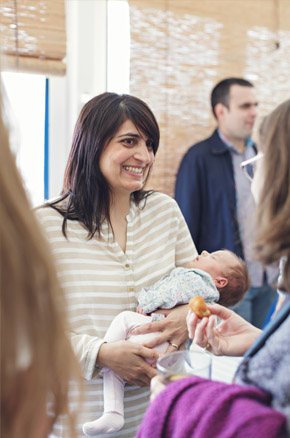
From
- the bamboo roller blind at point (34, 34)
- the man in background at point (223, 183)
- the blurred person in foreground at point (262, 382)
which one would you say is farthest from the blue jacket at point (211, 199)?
the blurred person in foreground at point (262, 382)

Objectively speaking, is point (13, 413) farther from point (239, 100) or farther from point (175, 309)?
point (239, 100)

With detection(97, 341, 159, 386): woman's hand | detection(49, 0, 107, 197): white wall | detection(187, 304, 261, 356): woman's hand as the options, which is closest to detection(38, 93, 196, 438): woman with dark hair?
detection(97, 341, 159, 386): woman's hand

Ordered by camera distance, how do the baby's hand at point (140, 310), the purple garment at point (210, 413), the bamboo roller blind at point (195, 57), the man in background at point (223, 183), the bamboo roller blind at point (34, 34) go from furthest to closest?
the man in background at point (223, 183) → the bamboo roller blind at point (195, 57) → the bamboo roller blind at point (34, 34) → the baby's hand at point (140, 310) → the purple garment at point (210, 413)

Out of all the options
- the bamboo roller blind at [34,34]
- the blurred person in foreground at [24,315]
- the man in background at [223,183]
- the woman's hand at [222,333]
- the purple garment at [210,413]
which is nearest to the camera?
the blurred person in foreground at [24,315]

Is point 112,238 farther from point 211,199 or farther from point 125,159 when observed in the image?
point 211,199

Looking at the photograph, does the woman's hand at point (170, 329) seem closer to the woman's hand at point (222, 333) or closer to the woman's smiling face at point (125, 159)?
the woman's hand at point (222, 333)

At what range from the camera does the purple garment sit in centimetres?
86

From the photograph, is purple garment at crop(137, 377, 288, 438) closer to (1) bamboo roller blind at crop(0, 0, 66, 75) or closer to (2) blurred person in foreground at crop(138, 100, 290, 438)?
(2) blurred person in foreground at crop(138, 100, 290, 438)

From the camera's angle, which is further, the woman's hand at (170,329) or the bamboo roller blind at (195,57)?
the bamboo roller blind at (195,57)

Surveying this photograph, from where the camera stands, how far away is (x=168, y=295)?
5.59 feet

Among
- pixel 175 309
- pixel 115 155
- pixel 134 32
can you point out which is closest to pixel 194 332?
pixel 175 309

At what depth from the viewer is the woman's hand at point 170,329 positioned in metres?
1.65

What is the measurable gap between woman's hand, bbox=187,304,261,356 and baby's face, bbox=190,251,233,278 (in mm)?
414

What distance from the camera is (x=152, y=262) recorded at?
1.78 m
